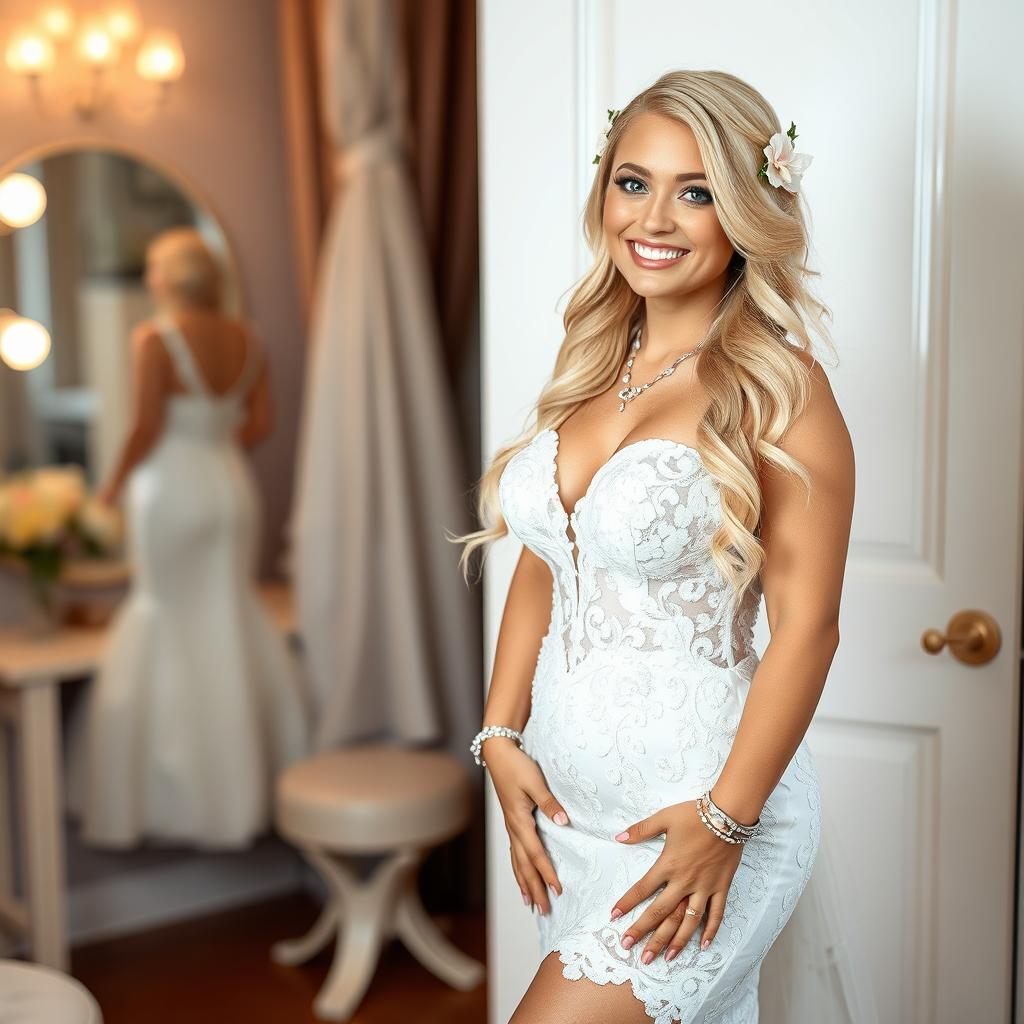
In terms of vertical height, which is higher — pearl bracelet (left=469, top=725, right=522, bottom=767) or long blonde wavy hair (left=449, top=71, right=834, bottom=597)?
long blonde wavy hair (left=449, top=71, right=834, bottom=597)

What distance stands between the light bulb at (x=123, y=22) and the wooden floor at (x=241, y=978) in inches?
106

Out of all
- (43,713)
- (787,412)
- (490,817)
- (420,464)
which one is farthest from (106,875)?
(787,412)

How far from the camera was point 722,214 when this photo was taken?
4.76 feet

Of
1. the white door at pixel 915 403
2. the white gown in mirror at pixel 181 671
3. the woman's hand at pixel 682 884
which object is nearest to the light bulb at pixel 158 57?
the white gown in mirror at pixel 181 671

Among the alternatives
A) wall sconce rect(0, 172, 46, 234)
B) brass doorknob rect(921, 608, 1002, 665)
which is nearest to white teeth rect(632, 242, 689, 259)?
brass doorknob rect(921, 608, 1002, 665)

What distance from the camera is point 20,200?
11.3 feet

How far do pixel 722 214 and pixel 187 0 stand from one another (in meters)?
2.96

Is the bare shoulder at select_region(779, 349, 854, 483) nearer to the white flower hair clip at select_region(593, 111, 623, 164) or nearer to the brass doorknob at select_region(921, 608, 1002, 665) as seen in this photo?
the white flower hair clip at select_region(593, 111, 623, 164)

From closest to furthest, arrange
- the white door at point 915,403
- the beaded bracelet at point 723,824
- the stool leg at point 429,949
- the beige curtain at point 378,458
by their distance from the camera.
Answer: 1. the beaded bracelet at point 723,824
2. the white door at point 915,403
3. the stool leg at point 429,949
4. the beige curtain at point 378,458

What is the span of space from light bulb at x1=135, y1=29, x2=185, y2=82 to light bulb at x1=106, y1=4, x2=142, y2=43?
1.9 inches

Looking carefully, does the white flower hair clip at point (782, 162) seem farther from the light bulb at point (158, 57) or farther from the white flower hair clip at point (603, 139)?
the light bulb at point (158, 57)

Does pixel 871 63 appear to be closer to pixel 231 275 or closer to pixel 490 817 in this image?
pixel 490 817

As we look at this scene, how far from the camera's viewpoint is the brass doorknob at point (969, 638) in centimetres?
192

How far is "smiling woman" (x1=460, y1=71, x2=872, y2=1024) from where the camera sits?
1424 mm
